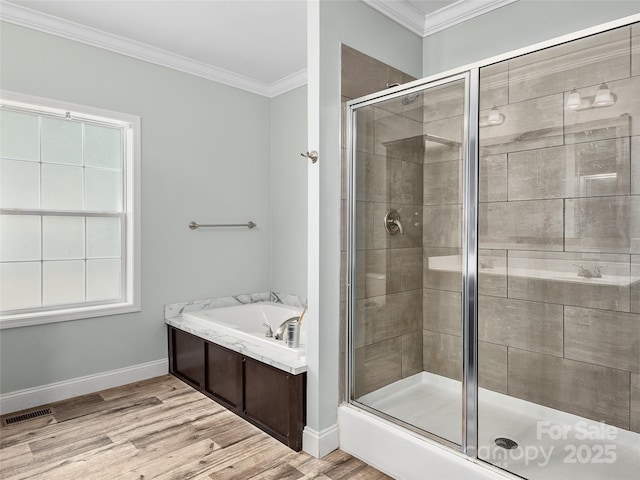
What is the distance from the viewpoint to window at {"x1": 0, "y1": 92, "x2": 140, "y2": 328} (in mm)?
2766

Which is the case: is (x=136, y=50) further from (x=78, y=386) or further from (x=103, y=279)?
(x=78, y=386)

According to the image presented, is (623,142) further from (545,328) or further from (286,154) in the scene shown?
(286,154)

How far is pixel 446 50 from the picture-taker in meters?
2.83

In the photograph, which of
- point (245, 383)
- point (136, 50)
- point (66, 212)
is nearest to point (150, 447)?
point (245, 383)

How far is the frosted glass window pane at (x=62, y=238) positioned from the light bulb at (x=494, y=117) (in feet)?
9.35

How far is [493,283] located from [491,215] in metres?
0.35

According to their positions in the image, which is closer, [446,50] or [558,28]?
[558,28]

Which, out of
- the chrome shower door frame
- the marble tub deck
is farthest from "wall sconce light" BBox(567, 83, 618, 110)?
the marble tub deck

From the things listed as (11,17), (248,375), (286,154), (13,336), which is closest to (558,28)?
(286,154)

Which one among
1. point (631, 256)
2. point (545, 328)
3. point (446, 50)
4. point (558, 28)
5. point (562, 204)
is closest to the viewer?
point (631, 256)

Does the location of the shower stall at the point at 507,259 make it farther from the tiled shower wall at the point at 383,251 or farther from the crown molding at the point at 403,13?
the crown molding at the point at 403,13

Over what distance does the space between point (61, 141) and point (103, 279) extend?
1.06 meters

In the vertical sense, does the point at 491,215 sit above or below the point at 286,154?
below

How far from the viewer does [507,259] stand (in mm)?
2123
